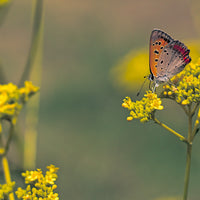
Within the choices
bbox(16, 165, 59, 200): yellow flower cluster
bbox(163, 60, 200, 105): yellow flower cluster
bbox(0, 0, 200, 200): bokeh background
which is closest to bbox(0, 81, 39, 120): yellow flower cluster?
bbox(16, 165, 59, 200): yellow flower cluster

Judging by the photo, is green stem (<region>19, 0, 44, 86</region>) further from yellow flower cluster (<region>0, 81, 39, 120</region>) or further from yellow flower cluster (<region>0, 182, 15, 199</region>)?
yellow flower cluster (<region>0, 182, 15, 199</region>)

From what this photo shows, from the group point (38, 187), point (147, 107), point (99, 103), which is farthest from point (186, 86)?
point (99, 103)

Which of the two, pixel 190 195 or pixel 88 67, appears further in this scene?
pixel 88 67

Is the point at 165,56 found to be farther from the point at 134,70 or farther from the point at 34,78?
the point at 134,70

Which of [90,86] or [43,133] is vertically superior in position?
[90,86]

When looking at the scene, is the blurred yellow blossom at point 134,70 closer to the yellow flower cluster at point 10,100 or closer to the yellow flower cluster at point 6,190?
the yellow flower cluster at point 10,100

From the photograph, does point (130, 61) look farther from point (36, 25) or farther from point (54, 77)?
point (54, 77)

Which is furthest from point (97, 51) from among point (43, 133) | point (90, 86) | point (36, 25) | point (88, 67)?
point (36, 25)
